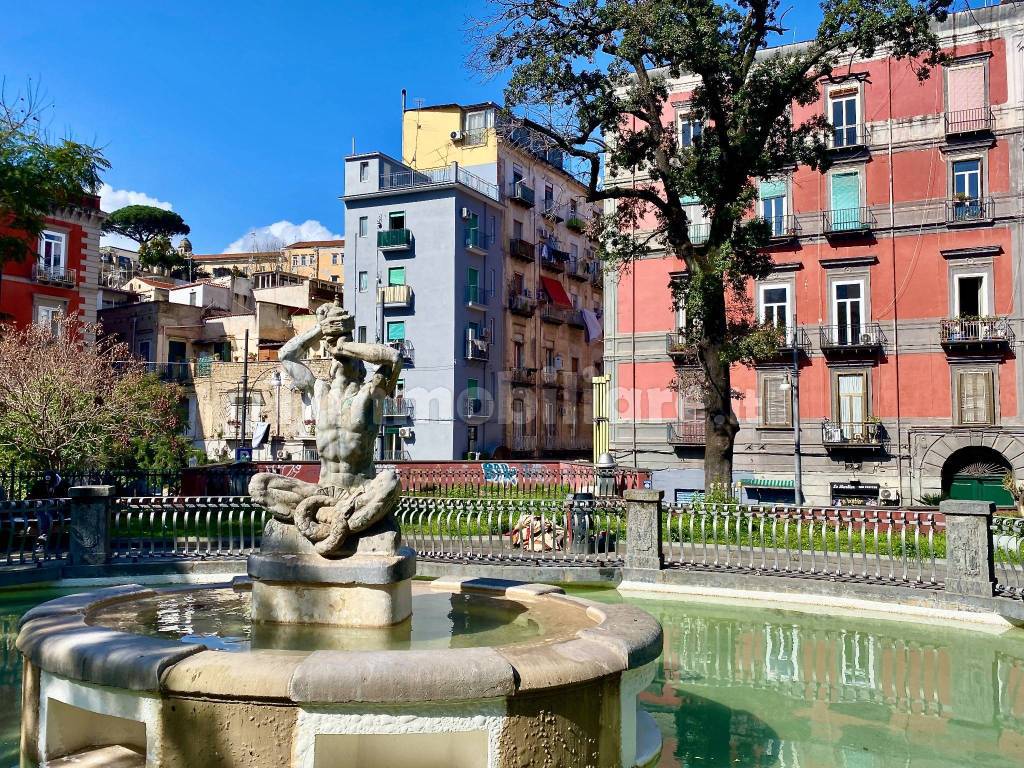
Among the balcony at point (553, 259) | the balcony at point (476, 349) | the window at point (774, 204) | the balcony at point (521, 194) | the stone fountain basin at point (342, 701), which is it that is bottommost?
the stone fountain basin at point (342, 701)

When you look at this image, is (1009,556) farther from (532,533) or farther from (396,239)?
(396,239)

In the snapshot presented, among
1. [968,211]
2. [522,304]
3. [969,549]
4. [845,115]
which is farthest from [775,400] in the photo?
[969,549]

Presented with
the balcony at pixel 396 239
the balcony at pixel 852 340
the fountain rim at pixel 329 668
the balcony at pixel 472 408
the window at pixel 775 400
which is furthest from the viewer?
the balcony at pixel 396 239

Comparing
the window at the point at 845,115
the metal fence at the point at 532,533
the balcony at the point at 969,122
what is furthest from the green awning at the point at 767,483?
the metal fence at the point at 532,533

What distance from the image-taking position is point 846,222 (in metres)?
28.2

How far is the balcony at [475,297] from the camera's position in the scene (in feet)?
127

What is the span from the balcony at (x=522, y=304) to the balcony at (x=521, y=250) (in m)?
2.03

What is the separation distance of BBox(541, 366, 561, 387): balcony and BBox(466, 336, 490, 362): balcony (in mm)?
6027

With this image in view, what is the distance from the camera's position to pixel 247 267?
6328cm

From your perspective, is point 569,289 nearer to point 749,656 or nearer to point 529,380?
point 529,380

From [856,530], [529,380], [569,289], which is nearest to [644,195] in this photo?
[856,530]

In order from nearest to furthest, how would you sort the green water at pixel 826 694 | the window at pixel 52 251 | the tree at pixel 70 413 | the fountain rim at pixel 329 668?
the fountain rim at pixel 329 668
the green water at pixel 826 694
the tree at pixel 70 413
the window at pixel 52 251

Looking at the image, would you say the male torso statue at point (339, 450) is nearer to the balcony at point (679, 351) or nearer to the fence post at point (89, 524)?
the fence post at point (89, 524)

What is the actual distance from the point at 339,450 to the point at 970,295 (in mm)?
26825
